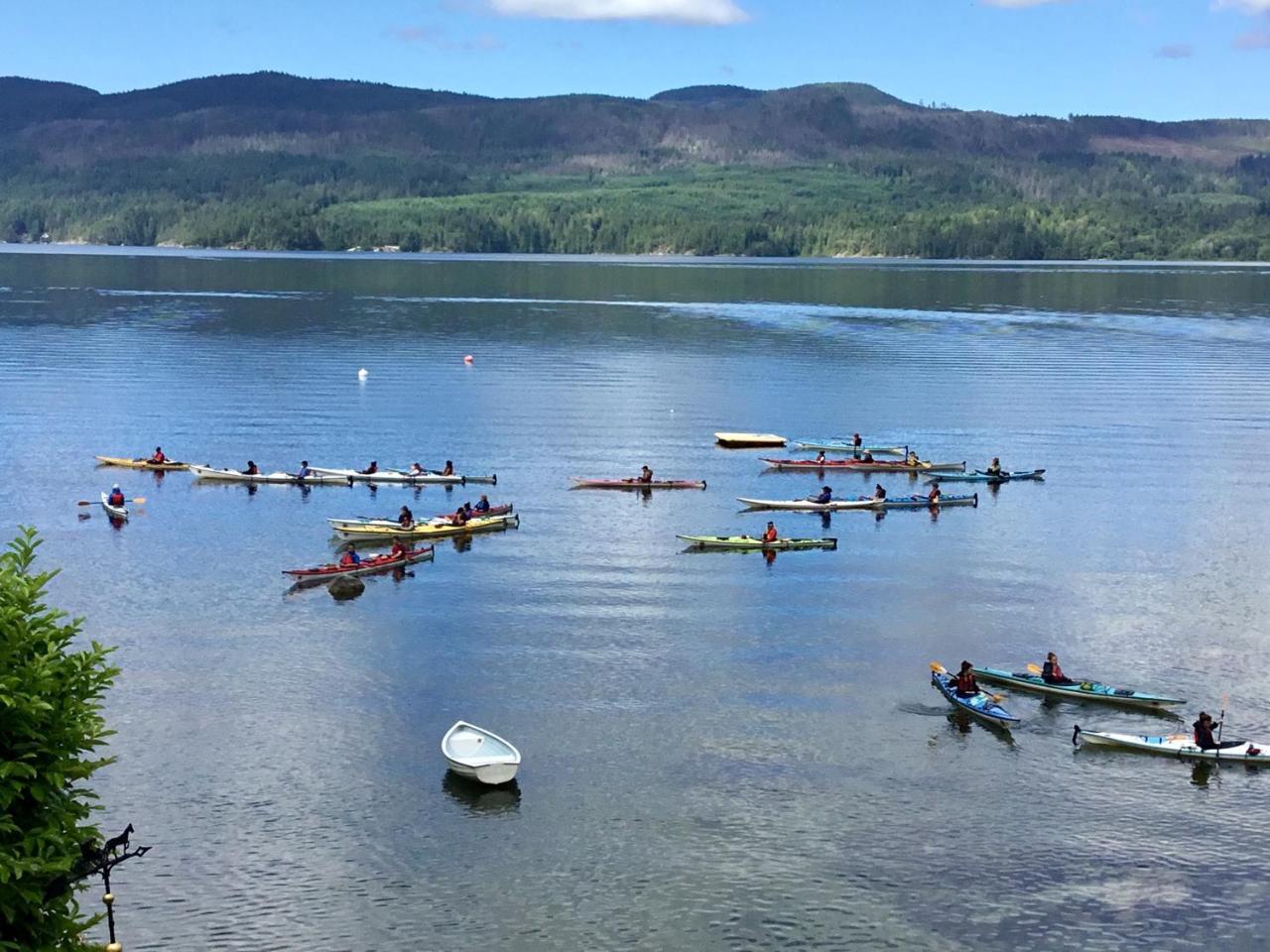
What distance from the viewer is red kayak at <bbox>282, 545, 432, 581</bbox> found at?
278ft

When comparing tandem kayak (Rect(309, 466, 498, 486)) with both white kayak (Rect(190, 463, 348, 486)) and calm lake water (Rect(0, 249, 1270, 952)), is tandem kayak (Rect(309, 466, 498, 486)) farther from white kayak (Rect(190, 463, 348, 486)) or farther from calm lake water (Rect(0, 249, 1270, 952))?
calm lake water (Rect(0, 249, 1270, 952))

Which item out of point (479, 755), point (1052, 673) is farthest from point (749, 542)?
point (479, 755)

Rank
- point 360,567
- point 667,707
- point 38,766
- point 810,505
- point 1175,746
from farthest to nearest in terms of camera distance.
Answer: point 810,505 < point 360,567 < point 667,707 < point 1175,746 < point 38,766

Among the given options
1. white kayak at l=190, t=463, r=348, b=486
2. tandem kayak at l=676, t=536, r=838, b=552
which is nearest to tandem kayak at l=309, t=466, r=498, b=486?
white kayak at l=190, t=463, r=348, b=486

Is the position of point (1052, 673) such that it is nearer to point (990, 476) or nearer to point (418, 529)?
point (418, 529)

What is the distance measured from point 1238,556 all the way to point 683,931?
5797 cm

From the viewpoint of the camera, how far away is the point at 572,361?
19375 cm

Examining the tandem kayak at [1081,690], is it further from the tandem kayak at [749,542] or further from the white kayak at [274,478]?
the white kayak at [274,478]

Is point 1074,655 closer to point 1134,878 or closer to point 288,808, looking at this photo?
point 1134,878

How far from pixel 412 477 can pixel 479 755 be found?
5831 cm

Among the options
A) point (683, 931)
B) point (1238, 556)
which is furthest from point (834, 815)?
point (1238, 556)

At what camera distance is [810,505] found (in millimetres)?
105562

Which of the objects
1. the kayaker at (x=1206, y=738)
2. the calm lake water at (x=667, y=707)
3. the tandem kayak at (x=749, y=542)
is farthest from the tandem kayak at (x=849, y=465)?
the kayaker at (x=1206, y=738)

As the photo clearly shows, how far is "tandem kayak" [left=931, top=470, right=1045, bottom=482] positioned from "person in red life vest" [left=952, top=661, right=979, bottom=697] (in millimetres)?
52610
